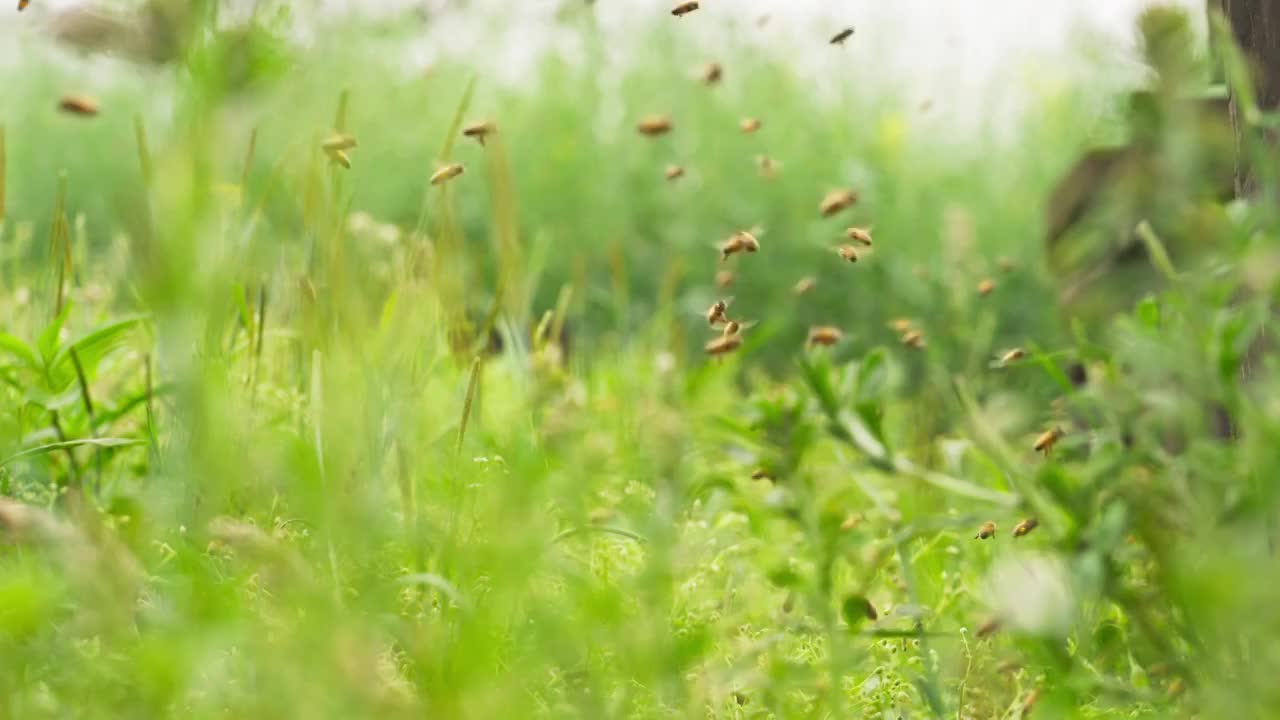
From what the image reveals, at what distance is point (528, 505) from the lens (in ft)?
5.04

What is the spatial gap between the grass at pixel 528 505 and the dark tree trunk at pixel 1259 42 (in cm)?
25

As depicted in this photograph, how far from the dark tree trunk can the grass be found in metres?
0.25

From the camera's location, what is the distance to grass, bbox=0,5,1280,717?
1283mm

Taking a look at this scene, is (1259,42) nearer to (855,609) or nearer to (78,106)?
(855,609)

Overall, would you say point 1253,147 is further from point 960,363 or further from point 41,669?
point 960,363

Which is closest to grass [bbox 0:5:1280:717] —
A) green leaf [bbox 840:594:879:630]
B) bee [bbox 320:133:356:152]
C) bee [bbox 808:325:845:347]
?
green leaf [bbox 840:594:879:630]

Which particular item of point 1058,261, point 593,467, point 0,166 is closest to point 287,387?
point 0,166

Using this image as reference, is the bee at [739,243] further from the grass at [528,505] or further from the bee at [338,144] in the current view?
the bee at [338,144]

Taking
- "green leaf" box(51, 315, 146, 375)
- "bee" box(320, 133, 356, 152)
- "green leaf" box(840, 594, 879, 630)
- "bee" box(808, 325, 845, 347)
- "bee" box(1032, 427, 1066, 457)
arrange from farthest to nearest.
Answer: "bee" box(808, 325, 845, 347)
"green leaf" box(51, 315, 146, 375)
"bee" box(320, 133, 356, 152)
"bee" box(1032, 427, 1066, 457)
"green leaf" box(840, 594, 879, 630)

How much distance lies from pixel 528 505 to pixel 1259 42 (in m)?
1.19

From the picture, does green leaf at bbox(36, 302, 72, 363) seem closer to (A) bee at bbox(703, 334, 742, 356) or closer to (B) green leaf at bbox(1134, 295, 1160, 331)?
(A) bee at bbox(703, 334, 742, 356)

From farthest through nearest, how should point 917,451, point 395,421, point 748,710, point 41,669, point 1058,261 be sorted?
point 1058,261, point 917,451, point 395,421, point 748,710, point 41,669

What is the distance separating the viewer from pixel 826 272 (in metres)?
5.76

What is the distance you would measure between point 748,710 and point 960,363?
10.4 feet
